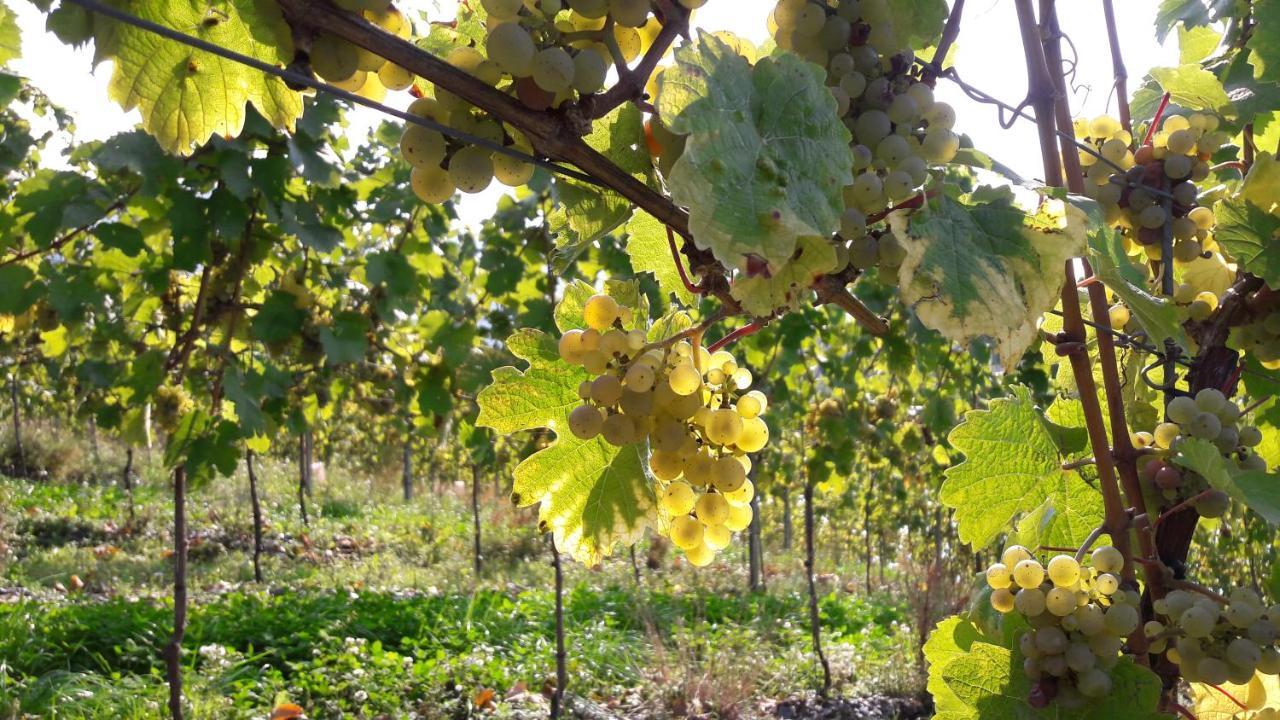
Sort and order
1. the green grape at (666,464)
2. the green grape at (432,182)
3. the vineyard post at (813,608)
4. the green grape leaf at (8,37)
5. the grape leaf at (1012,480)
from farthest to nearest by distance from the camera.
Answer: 1. the vineyard post at (813,608)
2. the green grape leaf at (8,37)
3. the grape leaf at (1012,480)
4. the green grape at (666,464)
5. the green grape at (432,182)

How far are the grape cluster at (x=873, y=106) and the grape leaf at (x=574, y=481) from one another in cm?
35

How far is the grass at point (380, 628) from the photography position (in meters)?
5.14

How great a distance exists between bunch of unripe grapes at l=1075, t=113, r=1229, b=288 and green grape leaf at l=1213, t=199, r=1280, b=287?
0.06 m

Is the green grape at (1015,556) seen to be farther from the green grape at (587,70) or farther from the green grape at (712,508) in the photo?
the green grape at (587,70)

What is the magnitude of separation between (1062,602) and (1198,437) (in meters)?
0.31

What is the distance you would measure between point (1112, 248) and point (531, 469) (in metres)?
0.66

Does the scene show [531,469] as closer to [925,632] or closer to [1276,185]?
[1276,185]

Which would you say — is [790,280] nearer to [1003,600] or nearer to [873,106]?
[873,106]

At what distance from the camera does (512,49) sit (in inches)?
23.8

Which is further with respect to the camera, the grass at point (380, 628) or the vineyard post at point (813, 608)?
the vineyard post at point (813, 608)

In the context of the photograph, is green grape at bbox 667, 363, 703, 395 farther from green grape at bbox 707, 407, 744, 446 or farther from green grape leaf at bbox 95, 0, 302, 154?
green grape leaf at bbox 95, 0, 302, 154

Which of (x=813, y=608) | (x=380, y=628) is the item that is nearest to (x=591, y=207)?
(x=813, y=608)

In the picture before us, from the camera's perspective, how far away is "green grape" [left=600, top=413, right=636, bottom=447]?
0.77 meters

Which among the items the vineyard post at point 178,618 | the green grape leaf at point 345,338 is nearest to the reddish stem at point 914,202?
the vineyard post at point 178,618
